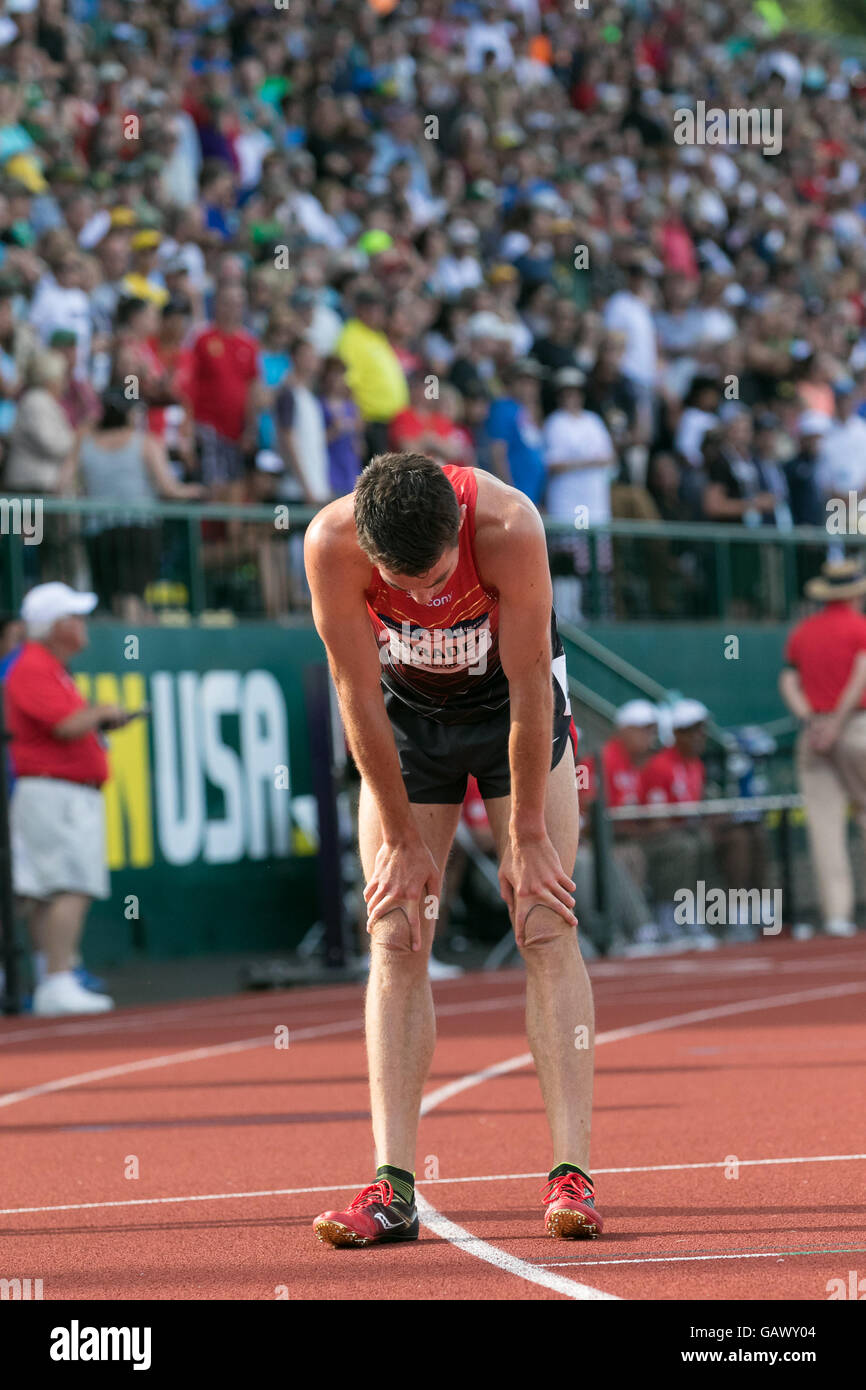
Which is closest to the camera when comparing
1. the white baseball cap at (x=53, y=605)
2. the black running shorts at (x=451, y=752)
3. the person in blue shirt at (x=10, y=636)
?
the black running shorts at (x=451, y=752)

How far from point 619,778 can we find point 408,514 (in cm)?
1047

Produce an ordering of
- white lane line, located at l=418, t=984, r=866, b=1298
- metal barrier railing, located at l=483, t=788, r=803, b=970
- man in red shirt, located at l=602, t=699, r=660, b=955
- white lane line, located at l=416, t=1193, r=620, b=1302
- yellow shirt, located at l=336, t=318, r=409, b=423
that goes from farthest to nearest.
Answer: yellow shirt, located at l=336, t=318, r=409, b=423 < man in red shirt, located at l=602, t=699, r=660, b=955 < metal barrier railing, located at l=483, t=788, r=803, b=970 < white lane line, located at l=418, t=984, r=866, b=1298 < white lane line, located at l=416, t=1193, r=620, b=1302

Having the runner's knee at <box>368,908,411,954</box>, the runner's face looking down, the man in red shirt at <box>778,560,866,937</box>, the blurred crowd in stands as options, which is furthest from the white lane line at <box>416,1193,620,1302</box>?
the man in red shirt at <box>778,560,866,937</box>

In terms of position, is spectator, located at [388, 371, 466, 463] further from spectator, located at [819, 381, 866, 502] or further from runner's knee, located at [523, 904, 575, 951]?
runner's knee, located at [523, 904, 575, 951]

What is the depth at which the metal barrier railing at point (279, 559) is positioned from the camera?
13234 mm

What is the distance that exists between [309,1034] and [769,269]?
45.8 feet

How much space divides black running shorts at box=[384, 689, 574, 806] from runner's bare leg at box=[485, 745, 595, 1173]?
0.13 meters

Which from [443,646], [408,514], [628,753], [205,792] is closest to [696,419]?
[628,753]

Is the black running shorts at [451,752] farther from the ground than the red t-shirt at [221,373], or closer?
closer

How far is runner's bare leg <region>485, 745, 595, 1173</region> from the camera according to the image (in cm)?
555

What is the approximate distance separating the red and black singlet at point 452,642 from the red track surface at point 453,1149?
4.61 feet

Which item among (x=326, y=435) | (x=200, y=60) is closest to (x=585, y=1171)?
(x=326, y=435)
